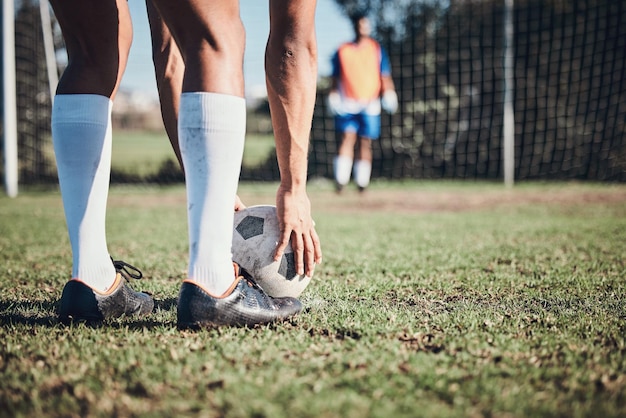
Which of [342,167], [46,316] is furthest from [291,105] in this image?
[342,167]

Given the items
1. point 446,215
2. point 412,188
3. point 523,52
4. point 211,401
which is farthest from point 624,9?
point 211,401

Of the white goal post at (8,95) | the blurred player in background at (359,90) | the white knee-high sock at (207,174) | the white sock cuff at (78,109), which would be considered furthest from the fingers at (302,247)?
the white goal post at (8,95)

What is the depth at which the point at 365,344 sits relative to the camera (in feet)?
5.17

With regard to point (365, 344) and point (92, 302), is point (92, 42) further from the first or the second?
point (365, 344)

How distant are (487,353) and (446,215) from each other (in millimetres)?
4179

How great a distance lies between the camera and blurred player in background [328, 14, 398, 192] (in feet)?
26.1

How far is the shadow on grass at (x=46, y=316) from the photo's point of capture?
180cm

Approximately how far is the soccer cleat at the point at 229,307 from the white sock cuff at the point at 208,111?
457mm

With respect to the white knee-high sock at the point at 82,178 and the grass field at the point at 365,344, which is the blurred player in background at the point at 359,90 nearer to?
the grass field at the point at 365,344

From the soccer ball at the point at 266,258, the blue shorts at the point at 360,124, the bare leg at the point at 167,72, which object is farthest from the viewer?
the blue shorts at the point at 360,124

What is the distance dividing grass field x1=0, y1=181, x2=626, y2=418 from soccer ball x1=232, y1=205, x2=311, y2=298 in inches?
5.1

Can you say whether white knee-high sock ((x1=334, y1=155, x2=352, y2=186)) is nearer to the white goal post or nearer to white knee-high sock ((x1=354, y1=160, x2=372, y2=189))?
white knee-high sock ((x1=354, y1=160, x2=372, y2=189))

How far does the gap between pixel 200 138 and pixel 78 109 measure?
504 mm

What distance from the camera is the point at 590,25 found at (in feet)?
32.6
